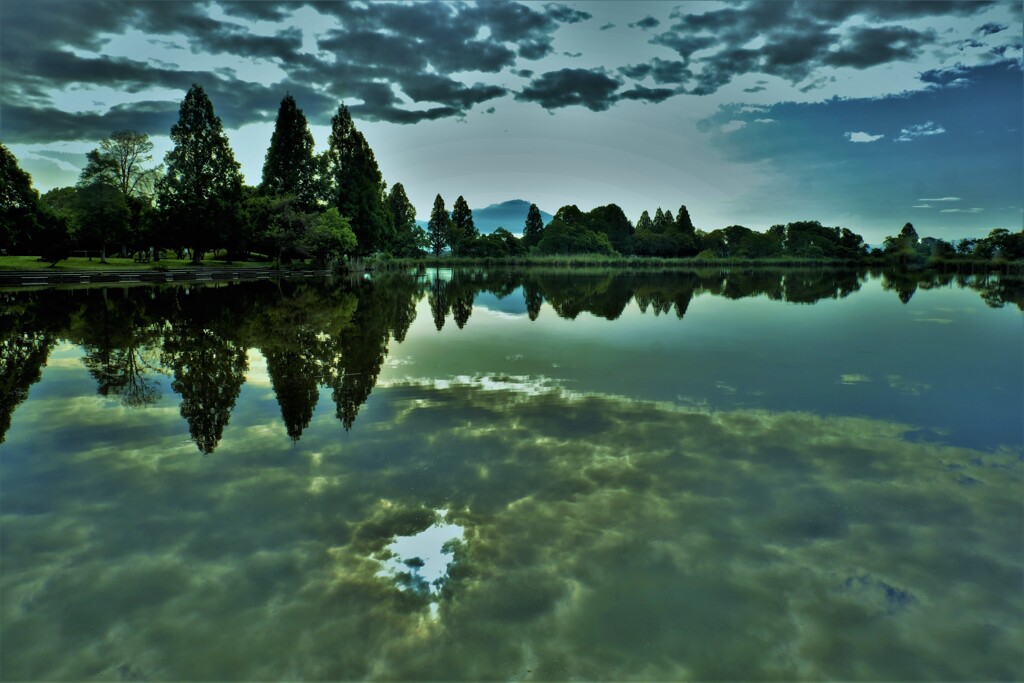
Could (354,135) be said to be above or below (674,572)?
above

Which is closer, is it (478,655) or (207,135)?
(478,655)

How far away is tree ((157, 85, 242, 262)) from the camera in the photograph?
54062 millimetres

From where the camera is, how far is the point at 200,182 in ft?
186

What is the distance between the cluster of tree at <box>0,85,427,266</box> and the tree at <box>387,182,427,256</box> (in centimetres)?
1829

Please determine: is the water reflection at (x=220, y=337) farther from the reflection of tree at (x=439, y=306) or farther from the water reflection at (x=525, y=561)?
the water reflection at (x=525, y=561)

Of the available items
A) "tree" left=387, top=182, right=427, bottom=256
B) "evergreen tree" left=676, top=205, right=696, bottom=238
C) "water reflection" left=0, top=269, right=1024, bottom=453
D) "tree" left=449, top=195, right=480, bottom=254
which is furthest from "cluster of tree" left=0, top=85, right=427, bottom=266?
"evergreen tree" left=676, top=205, right=696, bottom=238

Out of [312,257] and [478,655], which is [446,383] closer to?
[478,655]

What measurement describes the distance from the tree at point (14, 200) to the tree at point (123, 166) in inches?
202

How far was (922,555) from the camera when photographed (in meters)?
4.67

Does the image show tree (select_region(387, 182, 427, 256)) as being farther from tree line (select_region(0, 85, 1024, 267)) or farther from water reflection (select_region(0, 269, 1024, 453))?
water reflection (select_region(0, 269, 1024, 453))

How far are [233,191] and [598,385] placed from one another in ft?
191

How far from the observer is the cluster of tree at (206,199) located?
49.4m

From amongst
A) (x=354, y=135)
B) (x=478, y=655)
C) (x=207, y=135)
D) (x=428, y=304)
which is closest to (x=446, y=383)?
(x=478, y=655)

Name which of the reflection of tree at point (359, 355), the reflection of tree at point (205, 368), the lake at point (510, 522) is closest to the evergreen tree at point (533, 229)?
the reflection of tree at point (359, 355)
